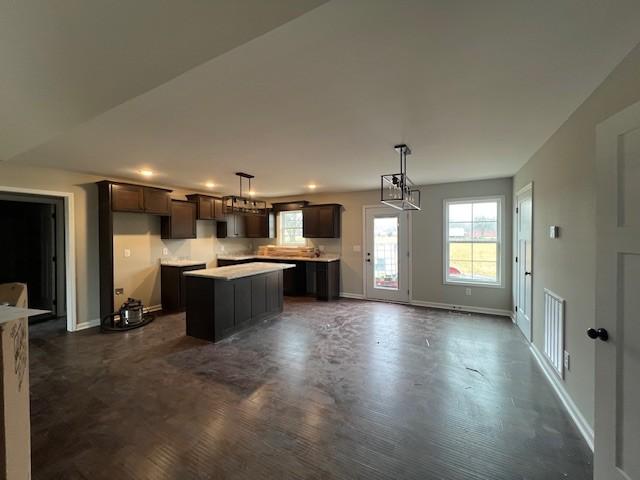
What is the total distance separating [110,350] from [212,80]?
3467 mm

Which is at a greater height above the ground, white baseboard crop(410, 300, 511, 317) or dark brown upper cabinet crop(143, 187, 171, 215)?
dark brown upper cabinet crop(143, 187, 171, 215)

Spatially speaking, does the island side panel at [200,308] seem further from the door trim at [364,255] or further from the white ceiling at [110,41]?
the door trim at [364,255]

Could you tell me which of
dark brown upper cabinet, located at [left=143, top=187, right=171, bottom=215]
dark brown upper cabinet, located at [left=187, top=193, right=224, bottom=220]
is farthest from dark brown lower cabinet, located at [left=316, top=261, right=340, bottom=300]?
dark brown upper cabinet, located at [left=143, top=187, right=171, bottom=215]

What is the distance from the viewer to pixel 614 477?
1312 millimetres

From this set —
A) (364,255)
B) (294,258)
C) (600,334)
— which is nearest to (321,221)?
(294,258)

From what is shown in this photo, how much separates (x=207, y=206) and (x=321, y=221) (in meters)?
2.48

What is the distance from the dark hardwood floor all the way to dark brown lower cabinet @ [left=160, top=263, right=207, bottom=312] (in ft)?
4.18

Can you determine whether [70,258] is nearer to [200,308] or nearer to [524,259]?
[200,308]

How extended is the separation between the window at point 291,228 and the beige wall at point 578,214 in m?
4.99

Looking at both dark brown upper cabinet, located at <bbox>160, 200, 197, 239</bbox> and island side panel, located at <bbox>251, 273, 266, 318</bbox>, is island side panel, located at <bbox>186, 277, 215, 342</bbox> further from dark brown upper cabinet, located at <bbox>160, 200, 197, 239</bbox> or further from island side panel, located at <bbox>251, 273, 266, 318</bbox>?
dark brown upper cabinet, located at <bbox>160, 200, 197, 239</bbox>

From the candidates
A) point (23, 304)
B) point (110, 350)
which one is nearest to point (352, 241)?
point (110, 350)

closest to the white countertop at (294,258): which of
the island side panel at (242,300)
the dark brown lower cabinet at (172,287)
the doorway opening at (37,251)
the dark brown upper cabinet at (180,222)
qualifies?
the dark brown upper cabinet at (180,222)

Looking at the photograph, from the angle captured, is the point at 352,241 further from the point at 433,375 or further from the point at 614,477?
the point at 614,477

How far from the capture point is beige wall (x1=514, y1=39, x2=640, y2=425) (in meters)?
1.71
